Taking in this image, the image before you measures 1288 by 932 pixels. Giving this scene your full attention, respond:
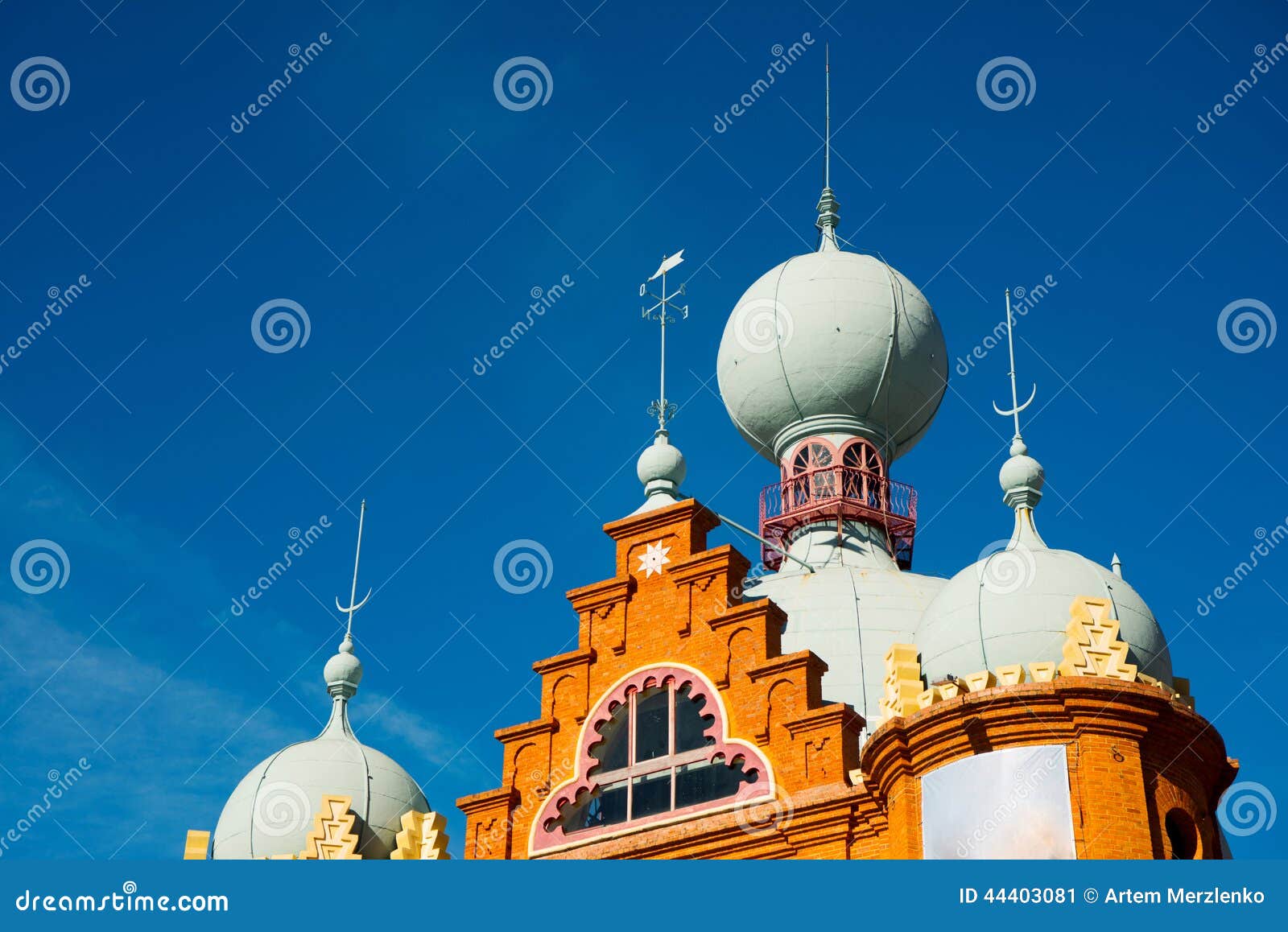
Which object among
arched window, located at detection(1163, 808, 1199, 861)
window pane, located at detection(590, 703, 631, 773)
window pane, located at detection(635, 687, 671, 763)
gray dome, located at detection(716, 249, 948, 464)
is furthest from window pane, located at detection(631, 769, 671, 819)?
gray dome, located at detection(716, 249, 948, 464)

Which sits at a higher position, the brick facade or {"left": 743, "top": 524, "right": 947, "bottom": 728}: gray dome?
{"left": 743, "top": 524, "right": 947, "bottom": 728}: gray dome

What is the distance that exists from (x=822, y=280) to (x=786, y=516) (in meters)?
5.02

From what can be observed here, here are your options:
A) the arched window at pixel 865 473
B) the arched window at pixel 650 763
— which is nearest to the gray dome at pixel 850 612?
the arched window at pixel 865 473

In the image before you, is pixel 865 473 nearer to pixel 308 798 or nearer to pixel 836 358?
pixel 836 358

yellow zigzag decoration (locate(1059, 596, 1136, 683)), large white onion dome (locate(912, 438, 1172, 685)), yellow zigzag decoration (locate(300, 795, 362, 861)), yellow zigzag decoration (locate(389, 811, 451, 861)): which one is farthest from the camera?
yellow zigzag decoration (locate(300, 795, 362, 861))

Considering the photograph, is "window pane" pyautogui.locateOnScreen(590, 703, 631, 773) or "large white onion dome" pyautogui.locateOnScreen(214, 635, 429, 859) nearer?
"window pane" pyautogui.locateOnScreen(590, 703, 631, 773)

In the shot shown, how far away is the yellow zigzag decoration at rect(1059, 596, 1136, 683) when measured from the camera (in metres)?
28.1

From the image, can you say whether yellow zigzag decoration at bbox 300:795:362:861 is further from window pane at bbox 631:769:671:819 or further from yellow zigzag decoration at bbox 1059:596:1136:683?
yellow zigzag decoration at bbox 1059:596:1136:683

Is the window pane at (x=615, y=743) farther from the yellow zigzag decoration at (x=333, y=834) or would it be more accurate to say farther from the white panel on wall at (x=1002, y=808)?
the white panel on wall at (x=1002, y=808)

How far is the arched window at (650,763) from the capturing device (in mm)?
31391

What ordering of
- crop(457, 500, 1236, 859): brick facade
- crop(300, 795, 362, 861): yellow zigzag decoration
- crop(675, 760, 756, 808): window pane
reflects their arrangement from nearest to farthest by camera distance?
crop(457, 500, 1236, 859): brick facade → crop(675, 760, 756, 808): window pane → crop(300, 795, 362, 861): yellow zigzag decoration

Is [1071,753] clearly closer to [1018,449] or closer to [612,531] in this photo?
[1018,449]

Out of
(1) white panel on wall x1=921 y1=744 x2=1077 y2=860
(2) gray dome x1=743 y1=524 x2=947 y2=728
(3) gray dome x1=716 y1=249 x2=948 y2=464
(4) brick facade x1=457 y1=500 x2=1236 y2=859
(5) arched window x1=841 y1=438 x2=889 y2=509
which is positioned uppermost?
(3) gray dome x1=716 y1=249 x2=948 y2=464

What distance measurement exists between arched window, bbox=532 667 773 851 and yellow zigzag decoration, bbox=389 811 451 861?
220 cm
